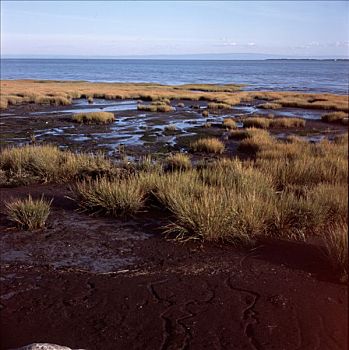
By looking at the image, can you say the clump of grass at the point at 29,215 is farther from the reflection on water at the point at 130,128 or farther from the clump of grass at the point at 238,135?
the clump of grass at the point at 238,135

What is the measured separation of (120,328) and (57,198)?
635cm

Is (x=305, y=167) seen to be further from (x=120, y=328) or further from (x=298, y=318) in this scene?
(x=120, y=328)

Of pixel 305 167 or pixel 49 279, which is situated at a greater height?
pixel 305 167

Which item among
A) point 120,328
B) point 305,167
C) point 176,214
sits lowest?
point 120,328

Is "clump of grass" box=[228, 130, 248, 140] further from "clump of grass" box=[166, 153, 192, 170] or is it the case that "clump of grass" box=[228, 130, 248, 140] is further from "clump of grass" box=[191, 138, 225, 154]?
"clump of grass" box=[166, 153, 192, 170]

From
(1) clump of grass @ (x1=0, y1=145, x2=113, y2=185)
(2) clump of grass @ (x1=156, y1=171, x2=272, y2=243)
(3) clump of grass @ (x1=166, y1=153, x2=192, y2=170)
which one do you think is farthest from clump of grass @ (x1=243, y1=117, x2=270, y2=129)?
(2) clump of grass @ (x1=156, y1=171, x2=272, y2=243)

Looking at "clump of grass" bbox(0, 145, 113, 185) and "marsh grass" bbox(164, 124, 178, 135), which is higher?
"marsh grass" bbox(164, 124, 178, 135)

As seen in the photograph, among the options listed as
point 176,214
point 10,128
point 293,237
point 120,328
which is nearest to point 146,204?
point 176,214

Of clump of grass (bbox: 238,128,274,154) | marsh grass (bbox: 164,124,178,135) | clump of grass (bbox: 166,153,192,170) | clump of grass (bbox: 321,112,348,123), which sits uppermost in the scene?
clump of grass (bbox: 321,112,348,123)

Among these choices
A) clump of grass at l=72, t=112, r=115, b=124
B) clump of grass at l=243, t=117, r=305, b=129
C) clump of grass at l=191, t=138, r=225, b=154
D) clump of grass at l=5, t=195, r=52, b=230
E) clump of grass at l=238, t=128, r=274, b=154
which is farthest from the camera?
clump of grass at l=72, t=112, r=115, b=124

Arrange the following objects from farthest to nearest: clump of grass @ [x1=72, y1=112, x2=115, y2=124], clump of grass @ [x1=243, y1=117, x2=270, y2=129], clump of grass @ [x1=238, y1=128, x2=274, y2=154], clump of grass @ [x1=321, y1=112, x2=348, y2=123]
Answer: clump of grass @ [x1=72, y1=112, x2=115, y2=124] → clump of grass @ [x1=243, y1=117, x2=270, y2=129] → clump of grass @ [x1=238, y1=128, x2=274, y2=154] → clump of grass @ [x1=321, y1=112, x2=348, y2=123]

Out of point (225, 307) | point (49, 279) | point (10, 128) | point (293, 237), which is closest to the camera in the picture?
point (225, 307)

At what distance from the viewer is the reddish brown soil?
4949mm

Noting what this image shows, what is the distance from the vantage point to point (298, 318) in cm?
514
